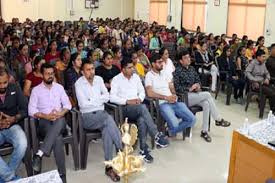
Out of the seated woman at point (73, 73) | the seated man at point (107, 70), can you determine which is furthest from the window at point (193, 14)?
the seated woman at point (73, 73)

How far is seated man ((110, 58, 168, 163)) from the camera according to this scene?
157 inches

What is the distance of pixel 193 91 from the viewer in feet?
15.4

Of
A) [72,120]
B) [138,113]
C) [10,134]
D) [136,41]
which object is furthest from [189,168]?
[136,41]

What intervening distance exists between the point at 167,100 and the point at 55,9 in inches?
411

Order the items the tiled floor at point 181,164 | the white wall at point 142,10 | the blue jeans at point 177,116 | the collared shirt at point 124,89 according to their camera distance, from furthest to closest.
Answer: the white wall at point 142,10 → the blue jeans at point 177,116 → the collared shirt at point 124,89 → the tiled floor at point 181,164

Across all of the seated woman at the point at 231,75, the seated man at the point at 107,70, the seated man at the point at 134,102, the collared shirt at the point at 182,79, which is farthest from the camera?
the seated woman at the point at 231,75

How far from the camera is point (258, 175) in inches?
111

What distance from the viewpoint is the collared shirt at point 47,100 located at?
11.8ft

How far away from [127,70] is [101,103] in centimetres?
52

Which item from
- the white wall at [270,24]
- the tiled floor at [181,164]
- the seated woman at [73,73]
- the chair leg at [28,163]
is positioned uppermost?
the white wall at [270,24]

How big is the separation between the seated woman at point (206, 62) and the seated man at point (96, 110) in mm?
3128

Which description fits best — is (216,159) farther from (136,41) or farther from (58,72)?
(136,41)

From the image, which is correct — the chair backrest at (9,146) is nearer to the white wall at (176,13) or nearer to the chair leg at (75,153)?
the chair leg at (75,153)

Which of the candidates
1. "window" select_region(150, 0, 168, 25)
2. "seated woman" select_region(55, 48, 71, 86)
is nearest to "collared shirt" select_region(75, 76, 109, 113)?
"seated woman" select_region(55, 48, 71, 86)
